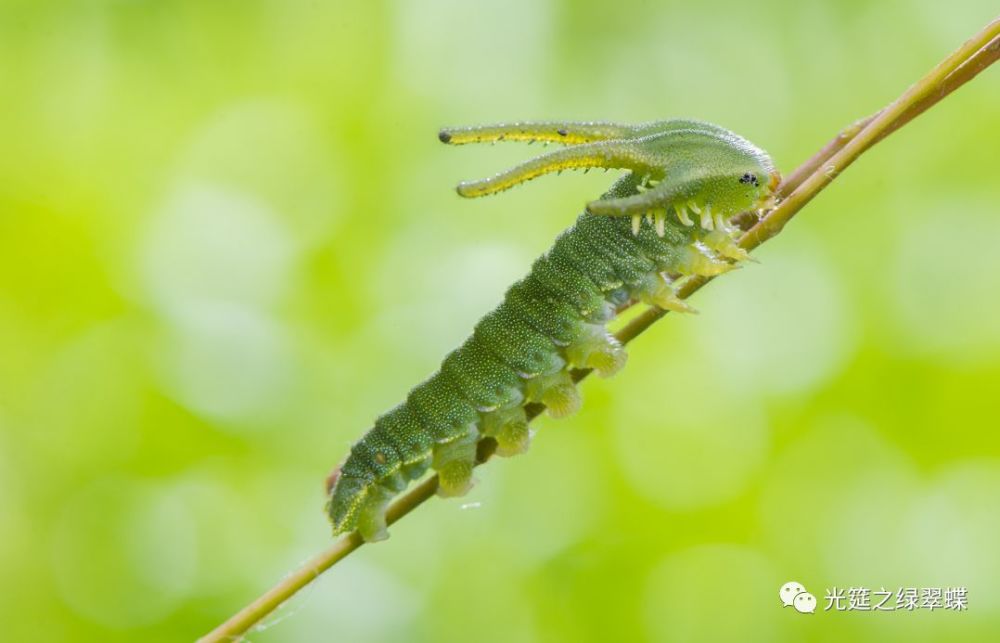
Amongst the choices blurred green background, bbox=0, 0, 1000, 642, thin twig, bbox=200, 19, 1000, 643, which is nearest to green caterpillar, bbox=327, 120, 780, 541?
thin twig, bbox=200, 19, 1000, 643

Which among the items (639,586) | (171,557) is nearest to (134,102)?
(171,557)

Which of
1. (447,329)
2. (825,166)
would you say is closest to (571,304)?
(825,166)

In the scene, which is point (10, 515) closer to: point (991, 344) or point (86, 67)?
point (86, 67)

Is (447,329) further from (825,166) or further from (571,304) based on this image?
(825,166)

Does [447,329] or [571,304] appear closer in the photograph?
[571,304]

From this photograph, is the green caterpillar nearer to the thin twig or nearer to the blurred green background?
the thin twig

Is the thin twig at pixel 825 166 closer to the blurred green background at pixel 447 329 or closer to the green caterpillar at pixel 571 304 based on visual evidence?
the green caterpillar at pixel 571 304
